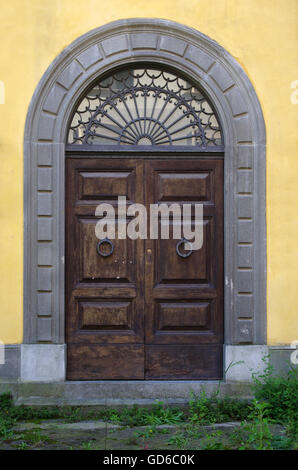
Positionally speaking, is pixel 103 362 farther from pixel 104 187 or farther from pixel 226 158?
pixel 226 158

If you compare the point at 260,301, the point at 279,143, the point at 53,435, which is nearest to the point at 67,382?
the point at 53,435

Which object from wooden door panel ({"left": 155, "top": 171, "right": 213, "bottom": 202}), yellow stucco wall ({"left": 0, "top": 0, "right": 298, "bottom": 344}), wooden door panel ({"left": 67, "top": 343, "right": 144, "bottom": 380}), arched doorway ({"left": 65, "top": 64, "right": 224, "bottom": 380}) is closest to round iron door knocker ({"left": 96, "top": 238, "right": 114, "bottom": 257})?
arched doorway ({"left": 65, "top": 64, "right": 224, "bottom": 380})

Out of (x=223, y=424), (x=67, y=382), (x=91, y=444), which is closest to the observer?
(x=91, y=444)

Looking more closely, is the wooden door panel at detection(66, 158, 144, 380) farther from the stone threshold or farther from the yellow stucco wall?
the yellow stucco wall

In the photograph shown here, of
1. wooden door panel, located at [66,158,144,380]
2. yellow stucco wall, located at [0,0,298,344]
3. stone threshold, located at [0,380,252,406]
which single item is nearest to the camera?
stone threshold, located at [0,380,252,406]

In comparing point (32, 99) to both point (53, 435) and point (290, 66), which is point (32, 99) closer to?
point (290, 66)

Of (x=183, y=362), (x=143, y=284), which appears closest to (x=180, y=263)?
(x=143, y=284)

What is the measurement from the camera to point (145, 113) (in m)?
6.02

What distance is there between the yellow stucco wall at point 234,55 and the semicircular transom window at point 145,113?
0.56 m

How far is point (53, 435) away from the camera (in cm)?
486

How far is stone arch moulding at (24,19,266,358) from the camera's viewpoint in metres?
5.87

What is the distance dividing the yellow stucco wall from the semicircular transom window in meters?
0.56

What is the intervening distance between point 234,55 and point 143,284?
2620 millimetres

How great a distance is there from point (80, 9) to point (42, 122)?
4.14 feet
